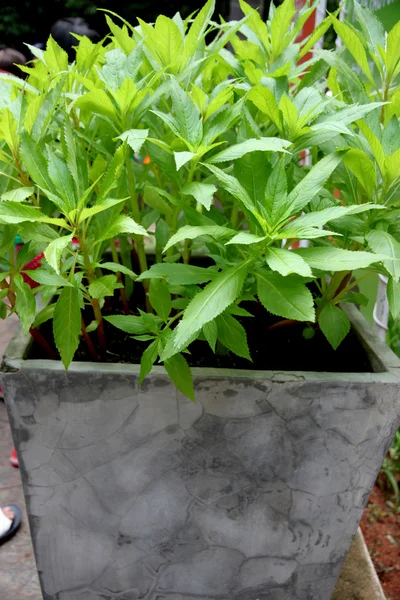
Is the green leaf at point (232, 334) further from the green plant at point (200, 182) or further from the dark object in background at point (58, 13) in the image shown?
the dark object in background at point (58, 13)

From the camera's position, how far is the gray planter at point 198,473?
59 cm

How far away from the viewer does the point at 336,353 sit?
71 centimetres

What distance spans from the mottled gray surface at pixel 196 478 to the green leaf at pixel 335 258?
5.6 inches

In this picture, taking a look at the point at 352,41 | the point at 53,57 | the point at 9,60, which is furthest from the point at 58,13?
the point at 352,41

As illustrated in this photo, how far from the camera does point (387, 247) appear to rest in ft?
1.72

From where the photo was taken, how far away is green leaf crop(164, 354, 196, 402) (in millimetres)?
551

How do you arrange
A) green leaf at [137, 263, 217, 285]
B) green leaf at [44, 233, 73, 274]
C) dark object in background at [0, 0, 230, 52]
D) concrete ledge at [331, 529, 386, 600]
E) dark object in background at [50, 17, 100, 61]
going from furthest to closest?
1. dark object in background at [0, 0, 230, 52]
2. dark object in background at [50, 17, 100, 61]
3. concrete ledge at [331, 529, 386, 600]
4. green leaf at [137, 263, 217, 285]
5. green leaf at [44, 233, 73, 274]

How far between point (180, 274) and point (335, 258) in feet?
0.52

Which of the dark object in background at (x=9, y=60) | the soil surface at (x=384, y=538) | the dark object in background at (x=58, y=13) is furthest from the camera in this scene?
the dark object in background at (x=58, y=13)

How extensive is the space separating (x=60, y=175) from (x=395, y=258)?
33 cm

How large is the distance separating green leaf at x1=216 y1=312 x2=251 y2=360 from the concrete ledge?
53 centimetres

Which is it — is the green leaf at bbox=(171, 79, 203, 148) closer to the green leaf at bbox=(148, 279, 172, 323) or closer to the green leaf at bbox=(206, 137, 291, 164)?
the green leaf at bbox=(206, 137, 291, 164)

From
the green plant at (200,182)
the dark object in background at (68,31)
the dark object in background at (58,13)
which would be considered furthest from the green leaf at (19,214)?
the dark object in background at (58,13)

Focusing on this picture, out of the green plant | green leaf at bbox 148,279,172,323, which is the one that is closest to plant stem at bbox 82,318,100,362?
the green plant
